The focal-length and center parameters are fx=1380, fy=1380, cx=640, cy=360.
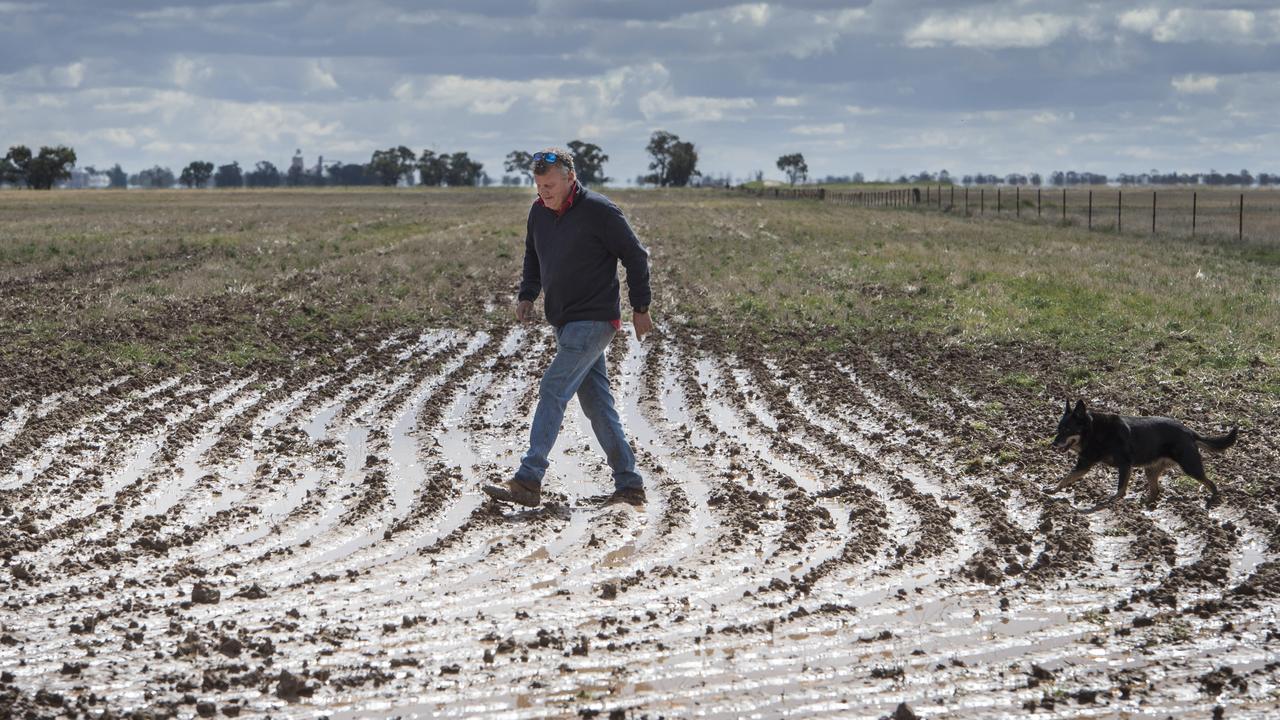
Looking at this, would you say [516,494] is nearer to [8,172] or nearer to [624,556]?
[624,556]

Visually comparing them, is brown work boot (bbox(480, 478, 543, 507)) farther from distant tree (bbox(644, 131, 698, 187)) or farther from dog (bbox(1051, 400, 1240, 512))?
distant tree (bbox(644, 131, 698, 187))

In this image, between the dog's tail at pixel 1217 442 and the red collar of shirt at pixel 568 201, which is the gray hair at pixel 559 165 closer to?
the red collar of shirt at pixel 568 201

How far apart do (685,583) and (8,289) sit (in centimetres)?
1820

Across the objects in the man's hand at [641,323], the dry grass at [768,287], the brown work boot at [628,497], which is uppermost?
the man's hand at [641,323]

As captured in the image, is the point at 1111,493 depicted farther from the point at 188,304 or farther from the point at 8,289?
the point at 8,289

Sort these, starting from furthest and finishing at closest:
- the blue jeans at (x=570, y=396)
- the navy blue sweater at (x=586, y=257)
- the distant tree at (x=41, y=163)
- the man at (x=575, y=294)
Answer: the distant tree at (x=41, y=163) → the blue jeans at (x=570, y=396) → the navy blue sweater at (x=586, y=257) → the man at (x=575, y=294)

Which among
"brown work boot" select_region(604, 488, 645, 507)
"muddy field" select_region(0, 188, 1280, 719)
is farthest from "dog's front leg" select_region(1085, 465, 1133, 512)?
"brown work boot" select_region(604, 488, 645, 507)

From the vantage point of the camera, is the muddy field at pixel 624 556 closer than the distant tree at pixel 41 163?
Yes

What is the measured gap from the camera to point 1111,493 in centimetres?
857

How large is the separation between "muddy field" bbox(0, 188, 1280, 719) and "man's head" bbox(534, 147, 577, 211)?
1880mm

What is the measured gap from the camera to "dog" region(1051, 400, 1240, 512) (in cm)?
823

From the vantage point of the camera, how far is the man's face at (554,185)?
8.19 meters

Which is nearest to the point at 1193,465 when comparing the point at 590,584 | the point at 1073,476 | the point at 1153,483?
the point at 1153,483

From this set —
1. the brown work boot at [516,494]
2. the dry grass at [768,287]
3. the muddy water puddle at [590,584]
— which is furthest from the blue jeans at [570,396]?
the dry grass at [768,287]
